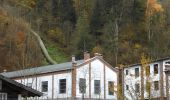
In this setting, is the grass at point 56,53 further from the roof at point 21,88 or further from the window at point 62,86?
the roof at point 21,88

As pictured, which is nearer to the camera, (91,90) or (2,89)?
(2,89)

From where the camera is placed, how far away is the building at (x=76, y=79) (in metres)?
60.1

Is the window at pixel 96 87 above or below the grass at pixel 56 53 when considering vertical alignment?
below

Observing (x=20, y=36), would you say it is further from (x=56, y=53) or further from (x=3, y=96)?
(x=3, y=96)

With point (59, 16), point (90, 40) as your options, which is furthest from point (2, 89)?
point (59, 16)

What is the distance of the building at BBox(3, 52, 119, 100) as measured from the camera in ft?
197

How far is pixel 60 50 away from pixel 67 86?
48.6 metres

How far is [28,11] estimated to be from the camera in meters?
115

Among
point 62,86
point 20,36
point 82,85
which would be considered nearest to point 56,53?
point 20,36

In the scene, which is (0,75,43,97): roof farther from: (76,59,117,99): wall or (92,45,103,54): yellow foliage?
(92,45,103,54): yellow foliage

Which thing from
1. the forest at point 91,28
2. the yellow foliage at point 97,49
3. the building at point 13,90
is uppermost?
the forest at point 91,28

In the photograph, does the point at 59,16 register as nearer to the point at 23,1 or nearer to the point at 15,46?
the point at 23,1

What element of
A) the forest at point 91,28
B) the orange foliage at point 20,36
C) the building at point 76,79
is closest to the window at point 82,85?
the building at point 76,79

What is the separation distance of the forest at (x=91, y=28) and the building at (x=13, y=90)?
48.1m
